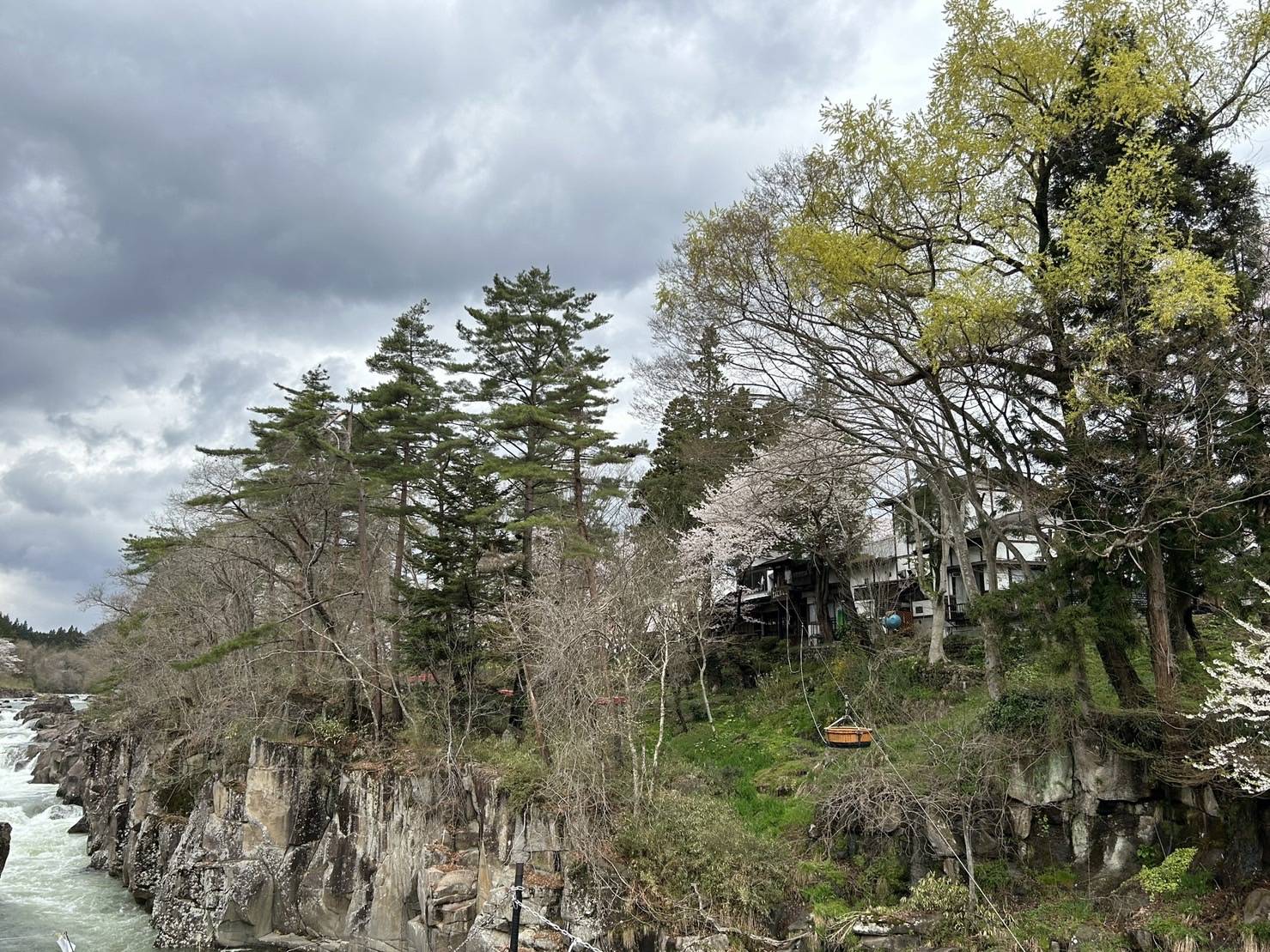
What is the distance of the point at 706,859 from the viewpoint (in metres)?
13.4

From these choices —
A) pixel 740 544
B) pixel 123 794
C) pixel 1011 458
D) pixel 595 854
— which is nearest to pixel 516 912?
pixel 595 854

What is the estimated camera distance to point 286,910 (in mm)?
20188

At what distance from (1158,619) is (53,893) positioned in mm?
29443

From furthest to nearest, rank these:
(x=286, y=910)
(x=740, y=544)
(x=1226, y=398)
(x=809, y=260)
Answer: (x=740, y=544), (x=286, y=910), (x=809, y=260), (x=1226, y=398)

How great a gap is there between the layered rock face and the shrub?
851 cm

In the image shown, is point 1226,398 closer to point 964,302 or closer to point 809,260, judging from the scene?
point 964,302

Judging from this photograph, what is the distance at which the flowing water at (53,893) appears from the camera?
2031 cm

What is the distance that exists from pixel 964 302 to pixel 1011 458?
375cm

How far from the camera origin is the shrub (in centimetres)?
1111

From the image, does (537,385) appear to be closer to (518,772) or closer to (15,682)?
(518,772)

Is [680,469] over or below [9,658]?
over

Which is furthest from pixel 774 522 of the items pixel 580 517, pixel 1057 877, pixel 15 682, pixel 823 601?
pixel 15 682

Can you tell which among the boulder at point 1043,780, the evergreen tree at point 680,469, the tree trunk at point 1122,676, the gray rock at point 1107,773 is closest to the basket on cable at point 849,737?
the boulder at point 1043,780

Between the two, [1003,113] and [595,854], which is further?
[595,854]
